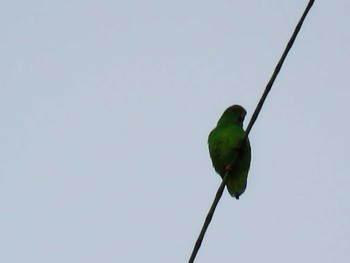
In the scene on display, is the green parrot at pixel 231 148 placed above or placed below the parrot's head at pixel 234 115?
below

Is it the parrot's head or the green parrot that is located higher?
the parrot's head

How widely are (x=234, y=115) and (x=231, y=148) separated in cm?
48

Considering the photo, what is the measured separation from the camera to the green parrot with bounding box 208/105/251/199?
4.59 metres

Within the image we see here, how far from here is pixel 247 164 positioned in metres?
4.68

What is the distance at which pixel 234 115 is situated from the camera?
5.07m

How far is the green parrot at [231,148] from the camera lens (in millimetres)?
4586

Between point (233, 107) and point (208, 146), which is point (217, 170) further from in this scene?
point (233, 107)

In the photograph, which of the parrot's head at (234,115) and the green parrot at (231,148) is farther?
the parrot's head at (234,115)

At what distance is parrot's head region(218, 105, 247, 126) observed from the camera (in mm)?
5031

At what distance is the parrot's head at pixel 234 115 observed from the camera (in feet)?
16.5

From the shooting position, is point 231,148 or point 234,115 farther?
point 234,115

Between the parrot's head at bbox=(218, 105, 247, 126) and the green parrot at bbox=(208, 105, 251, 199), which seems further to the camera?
the parrot's head at bbox=(218, 105, 247, 126)

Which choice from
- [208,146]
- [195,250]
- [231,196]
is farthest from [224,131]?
[195,250]

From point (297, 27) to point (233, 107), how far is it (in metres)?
3.46
